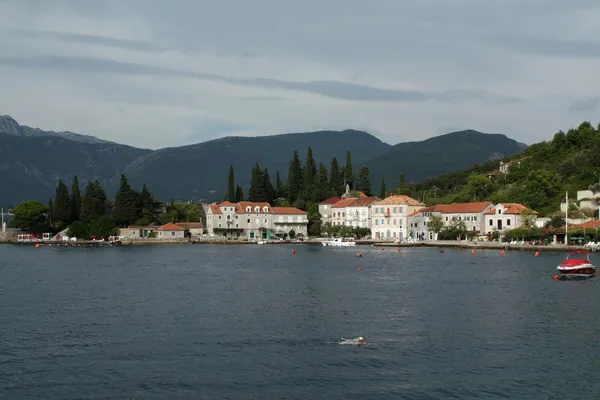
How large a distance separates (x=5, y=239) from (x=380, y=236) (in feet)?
248

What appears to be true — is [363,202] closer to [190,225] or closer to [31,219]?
[190,225]

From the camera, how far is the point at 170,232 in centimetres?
12138

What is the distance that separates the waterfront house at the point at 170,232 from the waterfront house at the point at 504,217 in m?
54.0

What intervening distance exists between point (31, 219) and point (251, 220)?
4454 cm

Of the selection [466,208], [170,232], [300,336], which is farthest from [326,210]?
[300,336]

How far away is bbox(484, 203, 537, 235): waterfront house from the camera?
95.1 metres

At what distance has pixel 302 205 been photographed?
427 ft

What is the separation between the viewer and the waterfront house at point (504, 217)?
95062 mm

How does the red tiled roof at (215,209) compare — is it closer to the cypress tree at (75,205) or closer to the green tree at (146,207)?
the green tree at (146,207)

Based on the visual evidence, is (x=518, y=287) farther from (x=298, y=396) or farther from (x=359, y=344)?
(x=298, y=396)

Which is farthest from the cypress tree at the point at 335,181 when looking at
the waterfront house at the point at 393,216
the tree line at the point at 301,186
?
the waterfront house at the point at 393,216

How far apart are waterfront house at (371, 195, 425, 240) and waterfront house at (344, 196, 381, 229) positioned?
174 inches

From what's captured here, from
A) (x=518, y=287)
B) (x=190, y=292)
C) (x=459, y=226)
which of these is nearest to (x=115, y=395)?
(x=190, y=292)

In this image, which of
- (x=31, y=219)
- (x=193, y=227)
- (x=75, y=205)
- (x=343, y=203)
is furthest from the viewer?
(x=31, y=219)
